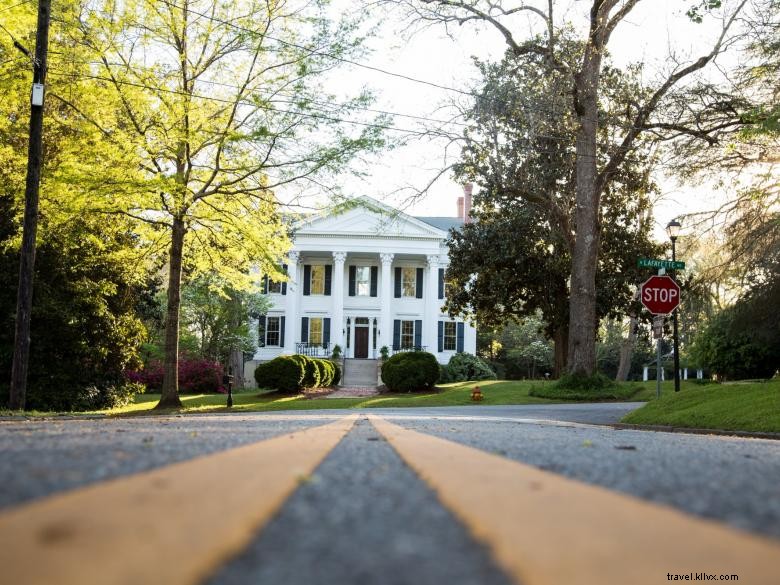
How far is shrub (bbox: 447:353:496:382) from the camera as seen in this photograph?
44.4 m

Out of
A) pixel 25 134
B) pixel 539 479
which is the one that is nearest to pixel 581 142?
pixel 25 134

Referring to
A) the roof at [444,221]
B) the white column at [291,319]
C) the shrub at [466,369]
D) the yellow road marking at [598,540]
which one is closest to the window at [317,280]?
the white column at [291,319]

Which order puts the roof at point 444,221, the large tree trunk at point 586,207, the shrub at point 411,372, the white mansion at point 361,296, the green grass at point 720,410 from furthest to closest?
the roof at point 444,221 < the white mansion at point 361,296 < the shrub at point 411,372 < the large tree trunk at point 586,207 < the green grass at point 720,410

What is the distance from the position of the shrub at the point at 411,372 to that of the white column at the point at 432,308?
43.5 ft

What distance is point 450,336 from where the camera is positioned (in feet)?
163

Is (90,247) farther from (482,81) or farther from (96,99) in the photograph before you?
(482,81)

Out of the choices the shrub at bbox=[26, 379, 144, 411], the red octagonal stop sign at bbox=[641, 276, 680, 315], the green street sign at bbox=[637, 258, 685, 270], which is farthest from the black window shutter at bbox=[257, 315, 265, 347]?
the red octagonal stop sign at bbox=[641, 276, 680, 315]

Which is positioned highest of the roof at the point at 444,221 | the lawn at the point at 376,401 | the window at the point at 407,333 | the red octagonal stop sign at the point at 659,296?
the roof at the point at 444,221

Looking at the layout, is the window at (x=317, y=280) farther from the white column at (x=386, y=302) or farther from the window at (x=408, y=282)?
the window at (x=408, y=282)

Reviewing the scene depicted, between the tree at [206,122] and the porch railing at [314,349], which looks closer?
the tree at [206,122]

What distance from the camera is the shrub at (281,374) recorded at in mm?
32281

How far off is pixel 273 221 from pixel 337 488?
67.9 feet

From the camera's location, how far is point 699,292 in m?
24.4

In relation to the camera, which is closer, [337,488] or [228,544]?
[228,544]
